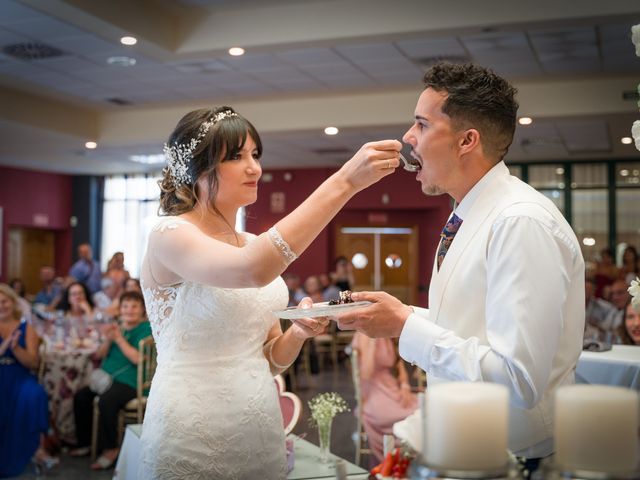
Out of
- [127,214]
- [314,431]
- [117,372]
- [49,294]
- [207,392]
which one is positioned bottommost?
[314,431]

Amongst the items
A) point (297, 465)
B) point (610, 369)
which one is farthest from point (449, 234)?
point (297, 465)

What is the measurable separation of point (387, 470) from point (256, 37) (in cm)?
635

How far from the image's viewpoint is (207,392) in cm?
214

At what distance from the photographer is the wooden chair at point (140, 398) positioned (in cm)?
606

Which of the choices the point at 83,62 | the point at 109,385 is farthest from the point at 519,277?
the point at 83,62

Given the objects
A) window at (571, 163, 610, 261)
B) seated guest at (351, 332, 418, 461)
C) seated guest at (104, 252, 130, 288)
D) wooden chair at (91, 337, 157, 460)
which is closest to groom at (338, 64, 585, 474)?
seated guest at (351, 332, 418, 461)

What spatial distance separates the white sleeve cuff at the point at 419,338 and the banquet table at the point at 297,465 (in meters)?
1.91

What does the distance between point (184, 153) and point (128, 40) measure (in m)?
5.13

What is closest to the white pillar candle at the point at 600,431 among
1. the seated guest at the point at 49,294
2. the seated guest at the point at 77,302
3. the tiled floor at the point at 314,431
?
the tiled floor at the point at 314,431

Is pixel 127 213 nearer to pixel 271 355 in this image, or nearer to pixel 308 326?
pixel 271 355

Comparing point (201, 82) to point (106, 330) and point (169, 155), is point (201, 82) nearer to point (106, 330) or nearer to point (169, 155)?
point (106, 330)

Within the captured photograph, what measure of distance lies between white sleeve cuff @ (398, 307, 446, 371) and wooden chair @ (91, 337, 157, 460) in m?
4.55

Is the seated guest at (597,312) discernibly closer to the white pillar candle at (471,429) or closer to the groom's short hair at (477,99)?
the groom's short hair at (477,99)

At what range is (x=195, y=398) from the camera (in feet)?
7.02
